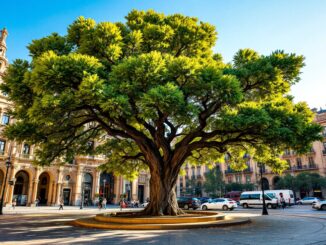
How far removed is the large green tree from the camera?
409 inches

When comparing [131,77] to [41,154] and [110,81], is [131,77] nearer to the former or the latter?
[110,81]

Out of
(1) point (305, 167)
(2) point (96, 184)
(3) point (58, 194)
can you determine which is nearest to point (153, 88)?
(3) point (58, 194)

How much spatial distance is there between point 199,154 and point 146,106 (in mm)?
10556

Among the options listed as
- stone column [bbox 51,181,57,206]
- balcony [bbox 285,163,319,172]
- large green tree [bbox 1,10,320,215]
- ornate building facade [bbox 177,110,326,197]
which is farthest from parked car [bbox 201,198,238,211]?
balcony [bbox 285,163,319,172]

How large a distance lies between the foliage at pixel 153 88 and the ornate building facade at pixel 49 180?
21.6 metres

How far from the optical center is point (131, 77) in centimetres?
1091

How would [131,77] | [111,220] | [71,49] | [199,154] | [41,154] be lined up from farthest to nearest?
[199,154], [41,154], [71,49], [111,220], [131,77]

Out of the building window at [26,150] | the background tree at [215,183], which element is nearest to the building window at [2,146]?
the building window at [26,150]

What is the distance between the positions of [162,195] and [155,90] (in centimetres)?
733

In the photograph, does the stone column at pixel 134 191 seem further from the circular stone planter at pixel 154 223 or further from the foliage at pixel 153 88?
the circular stone planter at pixel 154 223

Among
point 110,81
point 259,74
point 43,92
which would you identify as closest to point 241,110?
point 259,74

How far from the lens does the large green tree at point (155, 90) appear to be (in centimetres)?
1040

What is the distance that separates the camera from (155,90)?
9867mm

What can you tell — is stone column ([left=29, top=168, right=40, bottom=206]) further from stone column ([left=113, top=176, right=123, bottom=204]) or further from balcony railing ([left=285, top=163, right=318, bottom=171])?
balcony railing ([left=285, top=163, right=318, bottom=171])
